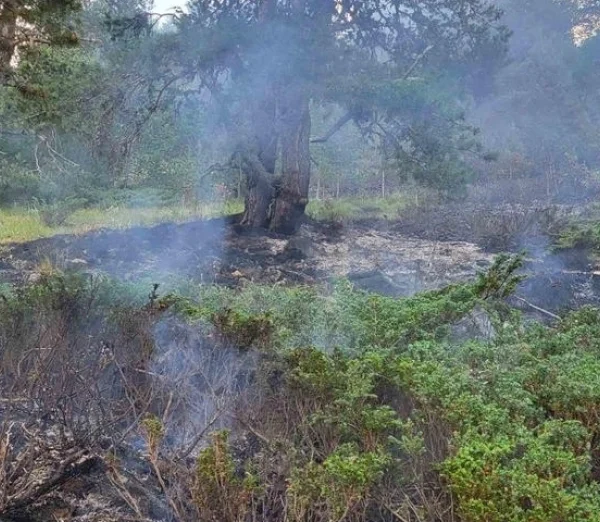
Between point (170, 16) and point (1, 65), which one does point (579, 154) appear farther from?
point (1, 65)

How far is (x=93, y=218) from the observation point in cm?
1168

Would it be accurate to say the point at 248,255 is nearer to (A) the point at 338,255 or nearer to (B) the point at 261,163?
(A) the point at 338,255

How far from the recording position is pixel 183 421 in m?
2.82

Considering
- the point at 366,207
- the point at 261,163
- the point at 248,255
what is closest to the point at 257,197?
the point at 261,163

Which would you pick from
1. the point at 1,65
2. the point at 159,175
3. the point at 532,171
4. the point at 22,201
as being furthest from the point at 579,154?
the point at 1,65

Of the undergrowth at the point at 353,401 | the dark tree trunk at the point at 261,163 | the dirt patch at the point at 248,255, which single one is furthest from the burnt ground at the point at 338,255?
the undergrowth at the point at 353,401

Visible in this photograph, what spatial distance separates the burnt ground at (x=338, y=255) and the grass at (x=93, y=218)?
32.8 inches

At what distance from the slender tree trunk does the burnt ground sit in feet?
6.96

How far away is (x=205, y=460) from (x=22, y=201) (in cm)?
1260

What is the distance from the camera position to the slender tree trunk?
14.5 feet

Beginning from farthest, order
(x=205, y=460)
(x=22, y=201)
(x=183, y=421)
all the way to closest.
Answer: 1. (x=22, y=201)
2. (x=183, y=421)
3. (x=205, y=460)

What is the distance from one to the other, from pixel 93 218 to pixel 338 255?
503 cm

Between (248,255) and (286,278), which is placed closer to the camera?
(286,278)

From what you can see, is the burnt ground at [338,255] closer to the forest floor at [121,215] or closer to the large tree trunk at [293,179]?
the large tree trunk at [293,179]
